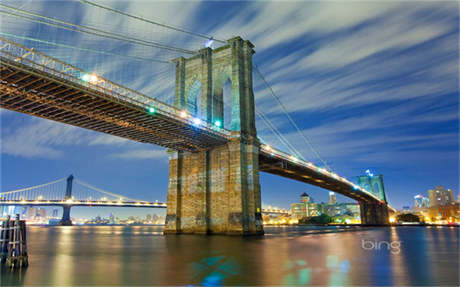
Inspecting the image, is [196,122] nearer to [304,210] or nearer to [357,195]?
[357,195]

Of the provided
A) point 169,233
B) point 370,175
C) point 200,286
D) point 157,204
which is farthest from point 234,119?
point 370,175

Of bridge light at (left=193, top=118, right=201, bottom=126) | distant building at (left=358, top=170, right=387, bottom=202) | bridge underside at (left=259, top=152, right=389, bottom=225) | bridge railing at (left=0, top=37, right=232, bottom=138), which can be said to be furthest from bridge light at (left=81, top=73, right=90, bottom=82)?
distant building at (left=358, top=170, right=387, bottom=202)

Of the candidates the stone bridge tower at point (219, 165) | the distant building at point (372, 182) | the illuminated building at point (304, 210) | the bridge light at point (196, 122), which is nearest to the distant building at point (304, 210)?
the illuminated building at point (304, 210)

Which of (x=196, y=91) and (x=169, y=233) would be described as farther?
(x=196, y=91)

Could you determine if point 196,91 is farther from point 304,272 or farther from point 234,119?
point 304,272

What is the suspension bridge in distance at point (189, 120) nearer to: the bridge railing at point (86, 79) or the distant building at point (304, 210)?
the bridge railing at point (86, 79)

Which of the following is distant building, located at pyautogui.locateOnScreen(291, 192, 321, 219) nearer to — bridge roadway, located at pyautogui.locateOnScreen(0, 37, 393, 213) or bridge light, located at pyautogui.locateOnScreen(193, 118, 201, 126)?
bridge roadway, located at pyautogui.locateOnScreen(0, 37, 393, 213)
